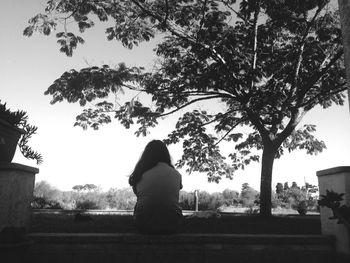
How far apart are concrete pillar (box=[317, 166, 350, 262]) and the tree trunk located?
5.19 metres

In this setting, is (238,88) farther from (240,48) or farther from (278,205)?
(278,205)

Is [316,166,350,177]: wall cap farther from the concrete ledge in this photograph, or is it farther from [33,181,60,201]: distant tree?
Result: [33,181,60,201]: distant tree

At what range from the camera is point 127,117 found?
11.0m

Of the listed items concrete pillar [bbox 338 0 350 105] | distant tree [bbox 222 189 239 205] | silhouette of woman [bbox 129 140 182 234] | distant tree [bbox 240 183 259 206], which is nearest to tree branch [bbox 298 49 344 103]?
silhouette of woman [bbox 129 140 182 234]

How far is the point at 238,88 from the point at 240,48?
129 cm

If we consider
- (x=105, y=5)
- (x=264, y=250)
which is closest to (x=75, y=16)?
(x=105, y=5)

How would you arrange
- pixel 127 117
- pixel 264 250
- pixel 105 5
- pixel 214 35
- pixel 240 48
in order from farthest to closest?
pixel 127 117 < pixel 240 48 < pixel 214 35 < pixel 105 5 < pixel 264 250

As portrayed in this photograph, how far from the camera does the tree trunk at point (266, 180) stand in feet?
30.9

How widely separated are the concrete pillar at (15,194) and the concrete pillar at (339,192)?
4191 mm

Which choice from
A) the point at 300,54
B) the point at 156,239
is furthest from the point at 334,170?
the point at 300,54

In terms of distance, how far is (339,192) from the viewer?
13.1 ft

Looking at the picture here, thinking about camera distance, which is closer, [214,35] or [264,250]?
[264,250]

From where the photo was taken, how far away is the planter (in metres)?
3.84

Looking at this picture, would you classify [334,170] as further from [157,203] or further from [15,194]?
[15,194]
